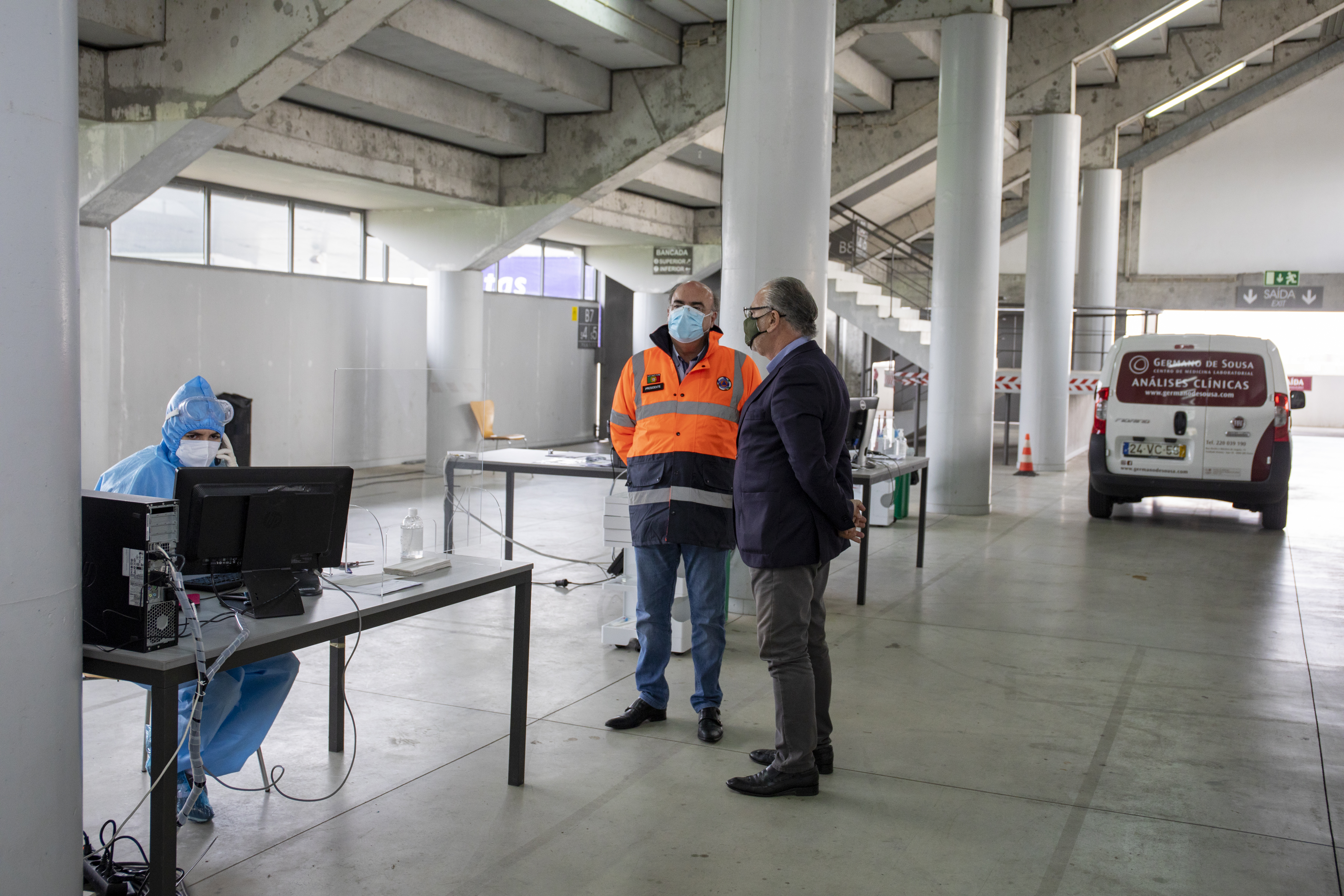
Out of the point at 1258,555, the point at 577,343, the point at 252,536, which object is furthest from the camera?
the point at 577,343

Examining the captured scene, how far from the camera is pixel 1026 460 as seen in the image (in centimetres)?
1617

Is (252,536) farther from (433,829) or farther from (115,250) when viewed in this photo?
(115,250)

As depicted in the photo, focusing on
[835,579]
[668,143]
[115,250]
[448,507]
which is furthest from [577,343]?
[448,507]

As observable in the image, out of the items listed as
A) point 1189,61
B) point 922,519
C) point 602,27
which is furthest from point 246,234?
point 1189,61

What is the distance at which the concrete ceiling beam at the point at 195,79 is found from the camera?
26.9 feet

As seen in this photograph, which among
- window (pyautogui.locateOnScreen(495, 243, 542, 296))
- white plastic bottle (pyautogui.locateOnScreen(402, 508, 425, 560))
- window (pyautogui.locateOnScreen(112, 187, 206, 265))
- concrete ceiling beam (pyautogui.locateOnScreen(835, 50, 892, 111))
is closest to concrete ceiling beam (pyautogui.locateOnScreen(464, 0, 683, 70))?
concrete ceiling beam (pyautogui.locateOnScreen(835, 50, 892, 111))

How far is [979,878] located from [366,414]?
2763mm

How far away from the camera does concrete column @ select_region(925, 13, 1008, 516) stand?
37.6 ft

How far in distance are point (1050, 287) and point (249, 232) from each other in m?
10.7

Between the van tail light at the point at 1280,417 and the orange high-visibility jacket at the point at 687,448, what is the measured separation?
24.7ft

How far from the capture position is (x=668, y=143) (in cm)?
1264

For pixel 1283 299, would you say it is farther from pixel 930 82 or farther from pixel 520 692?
pixel 520 692

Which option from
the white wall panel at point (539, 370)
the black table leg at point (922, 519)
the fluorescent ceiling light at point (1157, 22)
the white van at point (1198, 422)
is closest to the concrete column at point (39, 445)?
the black table leg at point (922, 519)

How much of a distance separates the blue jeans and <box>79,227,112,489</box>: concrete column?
6278mm
